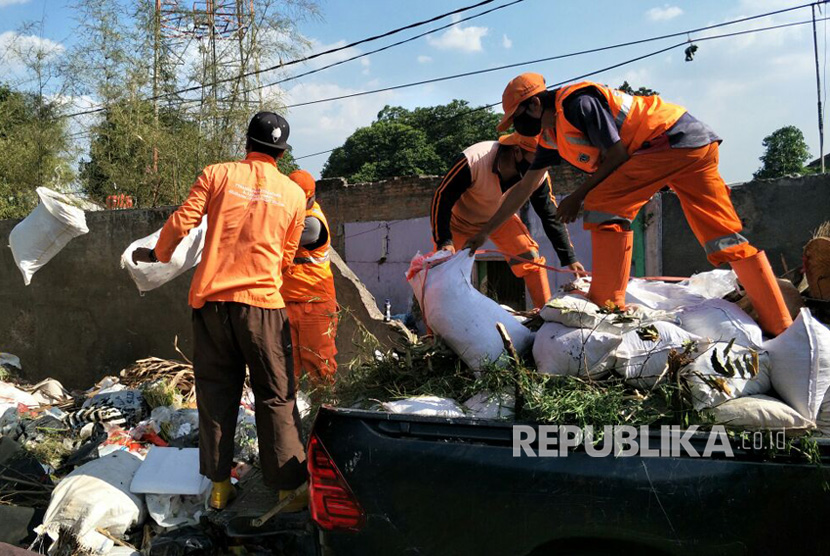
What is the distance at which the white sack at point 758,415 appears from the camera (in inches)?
68.8

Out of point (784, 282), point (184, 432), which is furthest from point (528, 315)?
point (184, 432)

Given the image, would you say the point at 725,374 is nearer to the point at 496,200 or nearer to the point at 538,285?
the point at 538,285

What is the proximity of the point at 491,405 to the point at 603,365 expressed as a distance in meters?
0.40

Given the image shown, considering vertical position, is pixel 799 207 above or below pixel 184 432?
above

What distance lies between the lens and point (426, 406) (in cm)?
208

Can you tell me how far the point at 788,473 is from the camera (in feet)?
5.38

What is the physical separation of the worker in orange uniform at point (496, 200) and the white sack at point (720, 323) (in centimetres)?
155

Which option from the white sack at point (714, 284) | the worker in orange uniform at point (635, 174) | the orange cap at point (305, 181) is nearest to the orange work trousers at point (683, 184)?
the worker in orange uniform at point (635, 174)

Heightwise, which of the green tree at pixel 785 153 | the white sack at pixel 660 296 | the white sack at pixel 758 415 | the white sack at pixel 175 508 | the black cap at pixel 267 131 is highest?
the green tree at pixel 785 153

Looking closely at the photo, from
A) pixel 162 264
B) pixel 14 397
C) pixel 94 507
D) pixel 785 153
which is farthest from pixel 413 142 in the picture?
pixel 94 507

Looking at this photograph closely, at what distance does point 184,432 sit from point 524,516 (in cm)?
290

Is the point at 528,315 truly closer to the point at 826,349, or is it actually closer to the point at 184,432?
the point at 826,349

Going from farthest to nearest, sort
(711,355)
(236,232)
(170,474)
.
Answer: (170,474) → (236,232) → (711,355)

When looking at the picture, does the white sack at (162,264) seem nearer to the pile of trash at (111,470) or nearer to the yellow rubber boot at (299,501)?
the pile of trash at (111,470)
